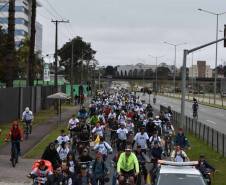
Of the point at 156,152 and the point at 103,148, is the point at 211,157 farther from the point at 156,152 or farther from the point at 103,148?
the point at 103,148

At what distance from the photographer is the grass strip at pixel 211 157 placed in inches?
848

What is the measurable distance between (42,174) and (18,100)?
3122 centimetres

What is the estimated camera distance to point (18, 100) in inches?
1806

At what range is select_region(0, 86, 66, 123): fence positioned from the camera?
4108 centimetres

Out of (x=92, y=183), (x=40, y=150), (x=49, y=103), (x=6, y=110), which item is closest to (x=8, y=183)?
(x=92, y=183)

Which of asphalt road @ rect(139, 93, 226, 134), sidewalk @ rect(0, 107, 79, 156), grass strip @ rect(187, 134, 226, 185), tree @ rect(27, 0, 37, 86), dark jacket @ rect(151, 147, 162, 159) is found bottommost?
asphalt road @ rect(139, 93, 226, 134)

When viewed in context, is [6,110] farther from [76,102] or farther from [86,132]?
[76,102]

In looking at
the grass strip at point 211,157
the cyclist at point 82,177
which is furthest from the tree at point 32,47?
the cyclist at point 82,177

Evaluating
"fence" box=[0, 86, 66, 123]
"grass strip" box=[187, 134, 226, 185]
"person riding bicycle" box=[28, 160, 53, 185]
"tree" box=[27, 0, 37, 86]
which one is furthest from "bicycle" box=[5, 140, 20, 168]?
"tree" box=[27, 0, 37, 86]

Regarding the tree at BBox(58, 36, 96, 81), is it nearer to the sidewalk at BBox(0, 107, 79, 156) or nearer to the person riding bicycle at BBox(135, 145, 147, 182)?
the sidewalk at BBox(0, 107, 79, 156)

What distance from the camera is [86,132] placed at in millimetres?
25203

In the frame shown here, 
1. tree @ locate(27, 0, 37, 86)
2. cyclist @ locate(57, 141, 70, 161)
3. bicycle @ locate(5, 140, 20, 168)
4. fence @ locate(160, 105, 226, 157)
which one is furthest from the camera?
tree @ locate(27, 0, 37, 86)

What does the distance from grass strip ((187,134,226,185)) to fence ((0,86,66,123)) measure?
1232 cm

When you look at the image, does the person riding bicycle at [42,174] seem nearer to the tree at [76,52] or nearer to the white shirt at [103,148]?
the white shirt at [103,148]
